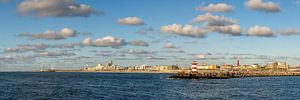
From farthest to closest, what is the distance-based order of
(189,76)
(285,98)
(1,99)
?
(189,76) → (285,98) → (1,99)

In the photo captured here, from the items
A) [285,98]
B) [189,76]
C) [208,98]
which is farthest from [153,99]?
[189,76]

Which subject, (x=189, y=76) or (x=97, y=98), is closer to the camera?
(x=97, y=98)

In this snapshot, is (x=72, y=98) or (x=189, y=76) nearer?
(x=72, y=98)

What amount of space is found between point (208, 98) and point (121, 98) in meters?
12.6

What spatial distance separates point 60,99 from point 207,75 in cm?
11153

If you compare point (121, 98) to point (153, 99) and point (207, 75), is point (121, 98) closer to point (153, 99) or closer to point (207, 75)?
point (153, 99)

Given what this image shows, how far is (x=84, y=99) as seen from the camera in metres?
62.1

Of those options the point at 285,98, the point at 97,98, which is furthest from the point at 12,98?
the point at 285,98

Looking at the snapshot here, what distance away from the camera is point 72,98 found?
208 ft

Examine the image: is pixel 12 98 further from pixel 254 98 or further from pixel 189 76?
pixel 189 76

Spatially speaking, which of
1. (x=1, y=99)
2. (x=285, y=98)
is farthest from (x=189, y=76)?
(x=1, y=99)

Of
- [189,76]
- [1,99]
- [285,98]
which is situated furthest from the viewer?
[189,76]

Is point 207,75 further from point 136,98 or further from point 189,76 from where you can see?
point 136,98

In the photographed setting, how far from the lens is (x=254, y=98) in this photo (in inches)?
2501
